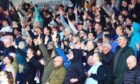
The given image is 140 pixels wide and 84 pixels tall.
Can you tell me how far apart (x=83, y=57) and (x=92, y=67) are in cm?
78

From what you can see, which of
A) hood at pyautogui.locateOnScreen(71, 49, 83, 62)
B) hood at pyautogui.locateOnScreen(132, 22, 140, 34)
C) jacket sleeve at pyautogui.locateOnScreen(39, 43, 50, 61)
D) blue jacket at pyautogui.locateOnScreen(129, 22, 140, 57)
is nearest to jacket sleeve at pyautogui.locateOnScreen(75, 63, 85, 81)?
hood at pyautogui.locateOnScreen(71, 49, 83, 62)

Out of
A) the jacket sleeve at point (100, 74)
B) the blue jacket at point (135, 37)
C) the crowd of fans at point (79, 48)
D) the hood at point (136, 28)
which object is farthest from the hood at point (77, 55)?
the hood at point (136, 28)

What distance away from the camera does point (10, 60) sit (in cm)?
1057

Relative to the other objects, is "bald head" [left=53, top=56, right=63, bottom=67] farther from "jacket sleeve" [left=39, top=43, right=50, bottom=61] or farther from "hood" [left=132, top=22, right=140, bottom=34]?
"hood" [left=132, top=22, right=140, bottom=34]

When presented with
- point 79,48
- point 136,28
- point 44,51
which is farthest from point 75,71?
point 136,28

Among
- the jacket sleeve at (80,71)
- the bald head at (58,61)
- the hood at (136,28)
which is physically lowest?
the jacket sleeve at (80,71)

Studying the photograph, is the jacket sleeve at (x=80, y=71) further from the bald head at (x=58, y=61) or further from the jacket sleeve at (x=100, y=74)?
the bald head at (x=58, y=61)

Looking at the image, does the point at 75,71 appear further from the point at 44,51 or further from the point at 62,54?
the point at 44,51

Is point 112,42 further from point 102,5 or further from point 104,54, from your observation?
point 102,5

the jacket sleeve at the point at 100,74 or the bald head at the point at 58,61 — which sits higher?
the bald head at the point at 58,61

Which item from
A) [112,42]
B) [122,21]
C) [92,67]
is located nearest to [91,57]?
[92,67]

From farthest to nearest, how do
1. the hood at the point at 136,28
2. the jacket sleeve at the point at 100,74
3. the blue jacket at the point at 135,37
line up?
the hood at the point at 136,28 → the blue jacket at the point at 135,37 → the jacket sleeve at the point at 100,74

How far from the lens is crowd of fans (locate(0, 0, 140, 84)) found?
9.27m

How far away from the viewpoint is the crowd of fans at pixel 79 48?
9273 mm
